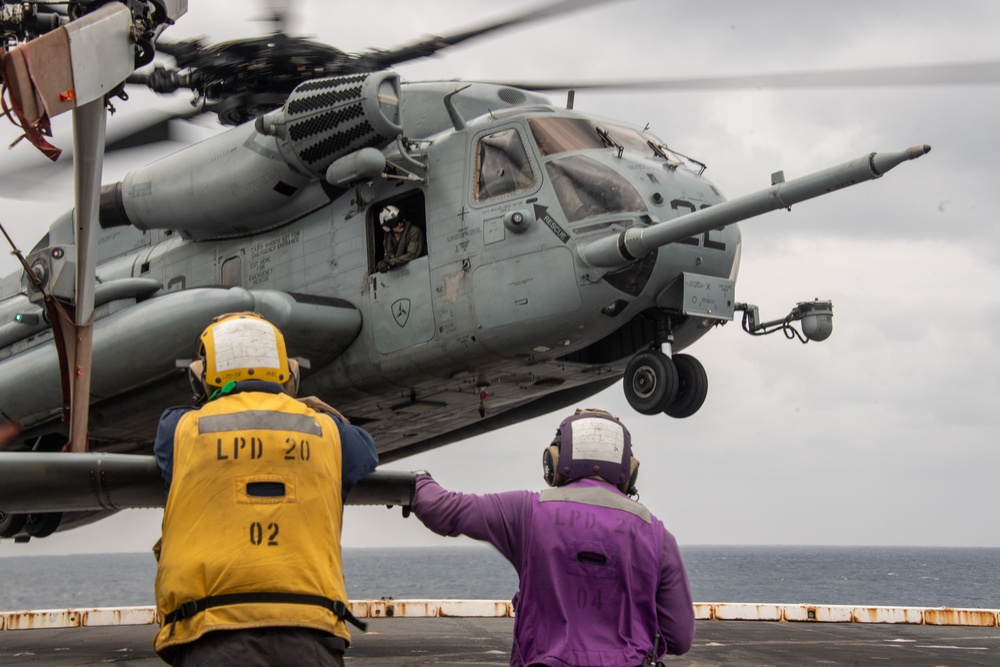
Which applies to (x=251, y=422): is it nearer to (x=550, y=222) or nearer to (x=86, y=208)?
(x=86, y=208)

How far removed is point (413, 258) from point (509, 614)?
589 cm

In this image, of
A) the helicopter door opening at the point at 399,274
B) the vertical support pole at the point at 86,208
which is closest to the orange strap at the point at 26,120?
the vertical support pole at the point at 86,208

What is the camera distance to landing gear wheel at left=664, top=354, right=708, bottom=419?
11.0 metres

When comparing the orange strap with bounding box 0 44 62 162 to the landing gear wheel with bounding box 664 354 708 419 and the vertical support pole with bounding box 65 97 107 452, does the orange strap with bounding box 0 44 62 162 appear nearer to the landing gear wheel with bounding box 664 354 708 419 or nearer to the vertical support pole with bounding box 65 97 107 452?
the vertical support pole with bounding box 65 97 107 452

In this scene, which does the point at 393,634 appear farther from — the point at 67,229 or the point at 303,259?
the point at 67,229

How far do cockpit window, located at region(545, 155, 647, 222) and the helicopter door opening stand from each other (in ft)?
4.61

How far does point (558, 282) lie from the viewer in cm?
1069

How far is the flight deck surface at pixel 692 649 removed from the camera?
10.2m

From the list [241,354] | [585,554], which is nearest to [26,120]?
[241,354]

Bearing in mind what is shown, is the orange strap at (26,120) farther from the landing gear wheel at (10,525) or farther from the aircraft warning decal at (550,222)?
the landing gear wheel at (10,525)

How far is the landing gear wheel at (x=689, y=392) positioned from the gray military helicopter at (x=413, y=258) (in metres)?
0.02

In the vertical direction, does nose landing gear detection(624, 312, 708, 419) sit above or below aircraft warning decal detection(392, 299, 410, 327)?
below

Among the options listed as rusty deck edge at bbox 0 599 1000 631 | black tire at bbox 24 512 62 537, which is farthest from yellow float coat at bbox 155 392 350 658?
rusty deck edge at bbox 0 599 1000 631

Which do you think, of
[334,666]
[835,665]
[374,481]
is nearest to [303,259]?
[835,665]
